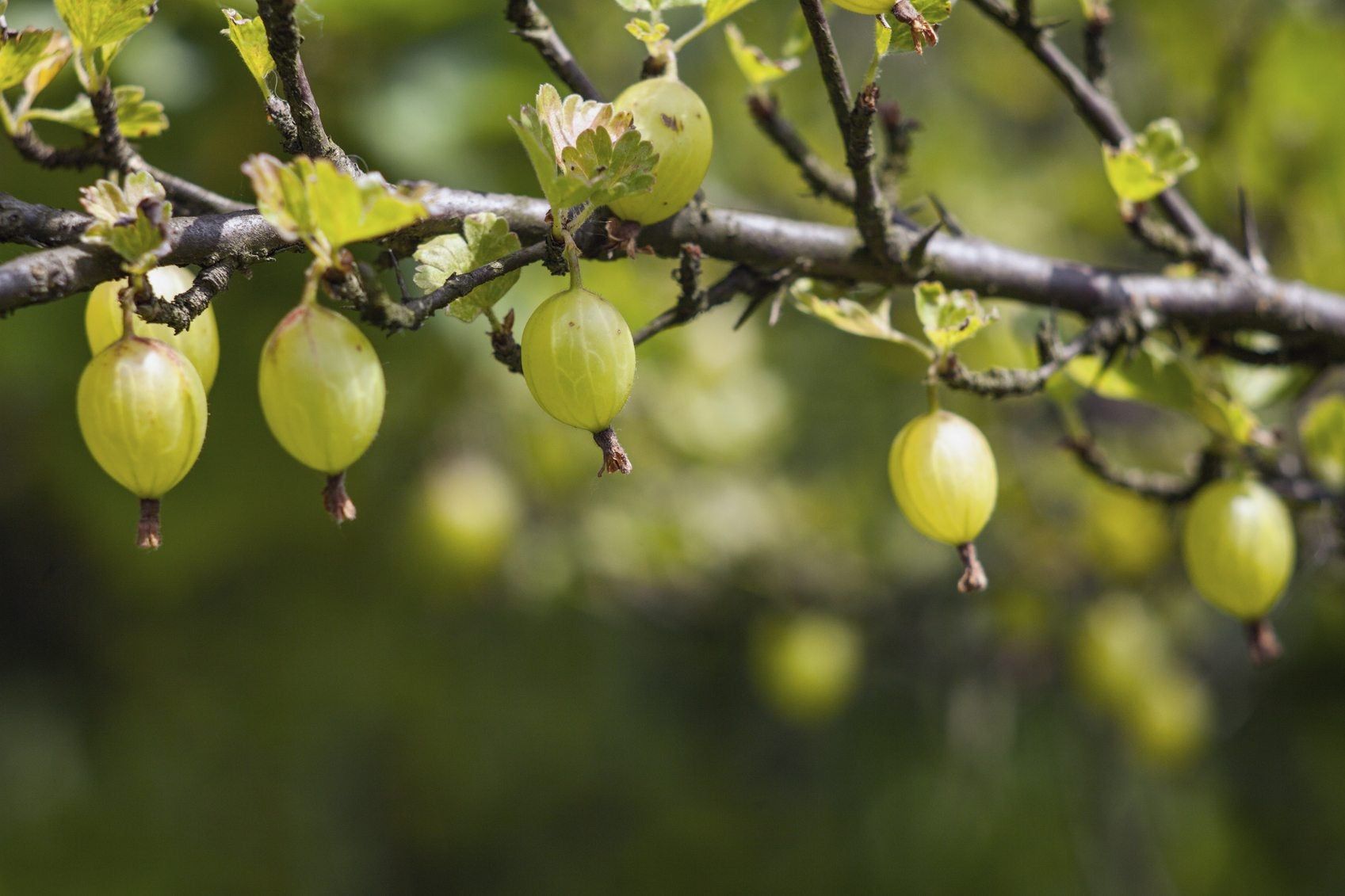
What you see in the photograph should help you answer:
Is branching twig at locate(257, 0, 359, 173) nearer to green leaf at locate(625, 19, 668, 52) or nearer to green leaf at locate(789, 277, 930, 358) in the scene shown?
green leaf at locate(625, 19, 668, 52)

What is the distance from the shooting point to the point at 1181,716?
1.97 meters

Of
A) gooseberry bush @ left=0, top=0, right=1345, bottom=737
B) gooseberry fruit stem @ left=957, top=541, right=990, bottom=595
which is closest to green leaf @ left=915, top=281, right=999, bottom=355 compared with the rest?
gooseberry bush @ left=0, top=0, right=1345, bottom=737

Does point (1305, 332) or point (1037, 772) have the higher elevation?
point (1305, 332)

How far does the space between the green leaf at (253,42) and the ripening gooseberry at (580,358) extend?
0.63 ft

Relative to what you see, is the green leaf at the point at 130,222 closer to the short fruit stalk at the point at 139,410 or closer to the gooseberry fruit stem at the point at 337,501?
the short fruit stalk at the point at 139,410

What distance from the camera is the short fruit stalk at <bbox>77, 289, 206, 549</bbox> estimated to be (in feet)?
1.77

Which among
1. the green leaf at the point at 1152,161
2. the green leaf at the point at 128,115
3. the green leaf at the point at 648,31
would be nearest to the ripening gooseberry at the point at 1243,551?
the green leaf at the point at 1152,161

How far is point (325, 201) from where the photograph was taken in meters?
0.48

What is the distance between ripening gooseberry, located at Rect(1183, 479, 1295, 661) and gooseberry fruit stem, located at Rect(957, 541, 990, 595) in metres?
A: 0.32

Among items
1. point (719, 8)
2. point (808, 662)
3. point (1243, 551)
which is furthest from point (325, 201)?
point (808, 662)

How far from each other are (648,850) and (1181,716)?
172 centimetres

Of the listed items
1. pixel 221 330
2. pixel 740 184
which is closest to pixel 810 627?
pixel 740 184

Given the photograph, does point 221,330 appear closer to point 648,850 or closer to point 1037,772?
point 648,850

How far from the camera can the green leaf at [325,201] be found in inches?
18.3
